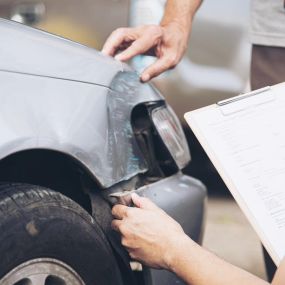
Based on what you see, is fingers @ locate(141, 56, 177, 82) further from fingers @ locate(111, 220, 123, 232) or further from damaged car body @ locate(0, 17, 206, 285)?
fingers @ locate(111, 220, 123, 232)

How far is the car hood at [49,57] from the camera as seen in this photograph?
1848 mm

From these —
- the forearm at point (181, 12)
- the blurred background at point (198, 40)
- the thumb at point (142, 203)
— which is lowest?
the blurred background at point (198, 40)

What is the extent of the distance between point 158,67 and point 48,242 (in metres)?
0.89

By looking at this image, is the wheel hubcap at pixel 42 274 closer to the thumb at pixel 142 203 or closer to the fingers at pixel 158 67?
the thumb at pixel 142 203

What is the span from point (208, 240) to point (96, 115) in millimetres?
2044

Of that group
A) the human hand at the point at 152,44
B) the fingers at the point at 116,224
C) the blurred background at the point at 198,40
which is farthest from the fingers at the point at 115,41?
the blurred background at the point at 198,40

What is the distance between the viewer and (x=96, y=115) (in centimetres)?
204

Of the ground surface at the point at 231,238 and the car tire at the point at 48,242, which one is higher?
the car tire at the point at 48,242

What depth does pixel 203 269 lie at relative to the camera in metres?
1.85

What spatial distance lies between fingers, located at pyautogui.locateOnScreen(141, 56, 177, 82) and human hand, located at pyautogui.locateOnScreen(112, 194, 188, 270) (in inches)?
19.7

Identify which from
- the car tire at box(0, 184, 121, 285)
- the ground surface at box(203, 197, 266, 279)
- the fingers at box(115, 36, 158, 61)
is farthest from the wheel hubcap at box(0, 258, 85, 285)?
the ground surface at box(203, 197, 266, 279)

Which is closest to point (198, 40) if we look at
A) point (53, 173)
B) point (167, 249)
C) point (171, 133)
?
point (171, 133)

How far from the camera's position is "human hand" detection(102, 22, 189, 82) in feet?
8.31

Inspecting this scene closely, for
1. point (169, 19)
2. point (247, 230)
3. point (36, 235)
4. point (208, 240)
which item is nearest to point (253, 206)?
point (36, 235)
